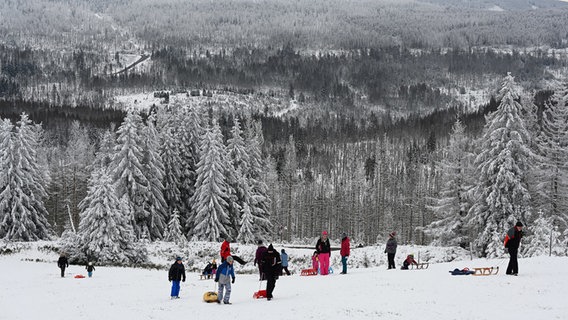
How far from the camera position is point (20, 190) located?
4734cm

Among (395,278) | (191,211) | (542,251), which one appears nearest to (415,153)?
(191,211)

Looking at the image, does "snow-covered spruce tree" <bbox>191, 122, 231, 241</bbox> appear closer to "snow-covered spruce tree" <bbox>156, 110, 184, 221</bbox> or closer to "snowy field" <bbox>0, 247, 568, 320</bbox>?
"snow-covered spruce tree" <bbox>156, 110, 184, 221</bbox>

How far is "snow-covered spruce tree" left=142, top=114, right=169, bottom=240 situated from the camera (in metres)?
49.2

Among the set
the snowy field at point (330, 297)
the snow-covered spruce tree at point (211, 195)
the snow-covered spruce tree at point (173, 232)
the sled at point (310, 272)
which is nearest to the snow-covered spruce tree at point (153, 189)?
the snow-covered spruce tree at point (173, 232)

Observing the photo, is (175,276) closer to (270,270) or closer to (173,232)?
(270,270)

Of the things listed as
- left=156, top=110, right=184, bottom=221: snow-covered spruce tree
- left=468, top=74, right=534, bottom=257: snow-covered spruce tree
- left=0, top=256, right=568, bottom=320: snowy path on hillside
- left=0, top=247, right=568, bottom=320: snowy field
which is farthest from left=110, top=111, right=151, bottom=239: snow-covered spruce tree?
left=468, top=74, right=534, bottom=257: snow-covered spruce tree

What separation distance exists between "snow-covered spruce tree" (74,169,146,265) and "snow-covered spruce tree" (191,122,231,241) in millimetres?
9237

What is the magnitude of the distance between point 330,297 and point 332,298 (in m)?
0.26

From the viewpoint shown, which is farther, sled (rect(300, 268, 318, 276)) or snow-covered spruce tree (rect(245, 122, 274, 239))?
snow-covered spruce tree (rect(245, 122, 274, 239))

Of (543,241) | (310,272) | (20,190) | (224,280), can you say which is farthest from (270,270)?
(20,190)

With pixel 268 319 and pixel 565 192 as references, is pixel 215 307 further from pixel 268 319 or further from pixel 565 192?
pixel 565 192

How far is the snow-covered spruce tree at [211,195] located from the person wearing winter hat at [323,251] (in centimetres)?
2341

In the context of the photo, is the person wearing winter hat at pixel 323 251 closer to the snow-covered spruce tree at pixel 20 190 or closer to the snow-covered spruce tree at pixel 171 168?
the snow-covered spruce tree at pixel 171 168

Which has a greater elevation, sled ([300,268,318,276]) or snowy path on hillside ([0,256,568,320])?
snowy path on hillside ([0,256,568,320])
